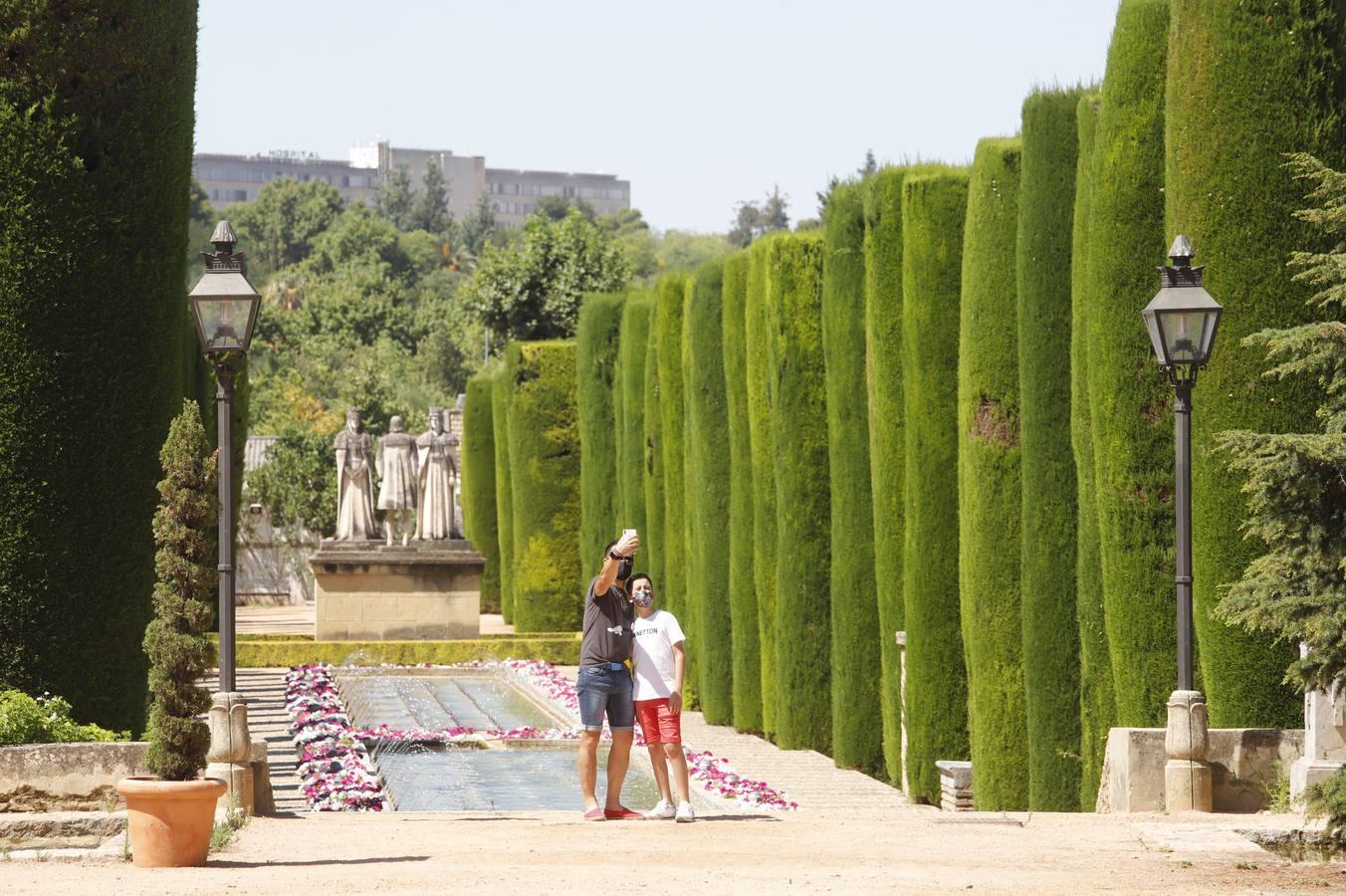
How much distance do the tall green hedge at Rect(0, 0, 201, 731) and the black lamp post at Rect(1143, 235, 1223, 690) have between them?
7.07m

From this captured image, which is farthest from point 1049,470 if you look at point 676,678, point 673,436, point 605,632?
point 673,436

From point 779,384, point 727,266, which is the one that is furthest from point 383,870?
point 727,266

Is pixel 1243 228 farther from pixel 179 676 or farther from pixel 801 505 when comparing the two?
pixel 801 505

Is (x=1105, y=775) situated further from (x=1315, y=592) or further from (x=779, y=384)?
(x=779, y=384)

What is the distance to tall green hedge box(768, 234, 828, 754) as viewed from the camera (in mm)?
20438

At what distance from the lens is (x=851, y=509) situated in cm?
1919

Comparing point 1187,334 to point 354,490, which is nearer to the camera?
point 1187,334

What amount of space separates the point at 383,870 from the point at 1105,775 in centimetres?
492

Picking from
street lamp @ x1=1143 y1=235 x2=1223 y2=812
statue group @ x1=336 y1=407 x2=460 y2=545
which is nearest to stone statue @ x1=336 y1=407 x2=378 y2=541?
statue group @ x1=336 y1=407 x2=460 y2=545

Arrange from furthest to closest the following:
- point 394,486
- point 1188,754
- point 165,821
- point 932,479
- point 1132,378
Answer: point 394,486 < point 932,479 < point 1132,378 < point 1188,754 < point 165,821

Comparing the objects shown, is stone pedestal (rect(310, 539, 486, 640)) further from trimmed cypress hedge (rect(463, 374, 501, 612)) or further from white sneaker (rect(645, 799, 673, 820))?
white sneaker (rect(645, 799, 673, 820))

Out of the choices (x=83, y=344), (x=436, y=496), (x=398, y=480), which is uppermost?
(x=83, y=344)

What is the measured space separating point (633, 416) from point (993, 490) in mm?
13883

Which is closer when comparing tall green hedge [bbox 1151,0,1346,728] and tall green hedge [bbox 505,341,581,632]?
tall green hedge [bbox 1151,0,1346,728]
